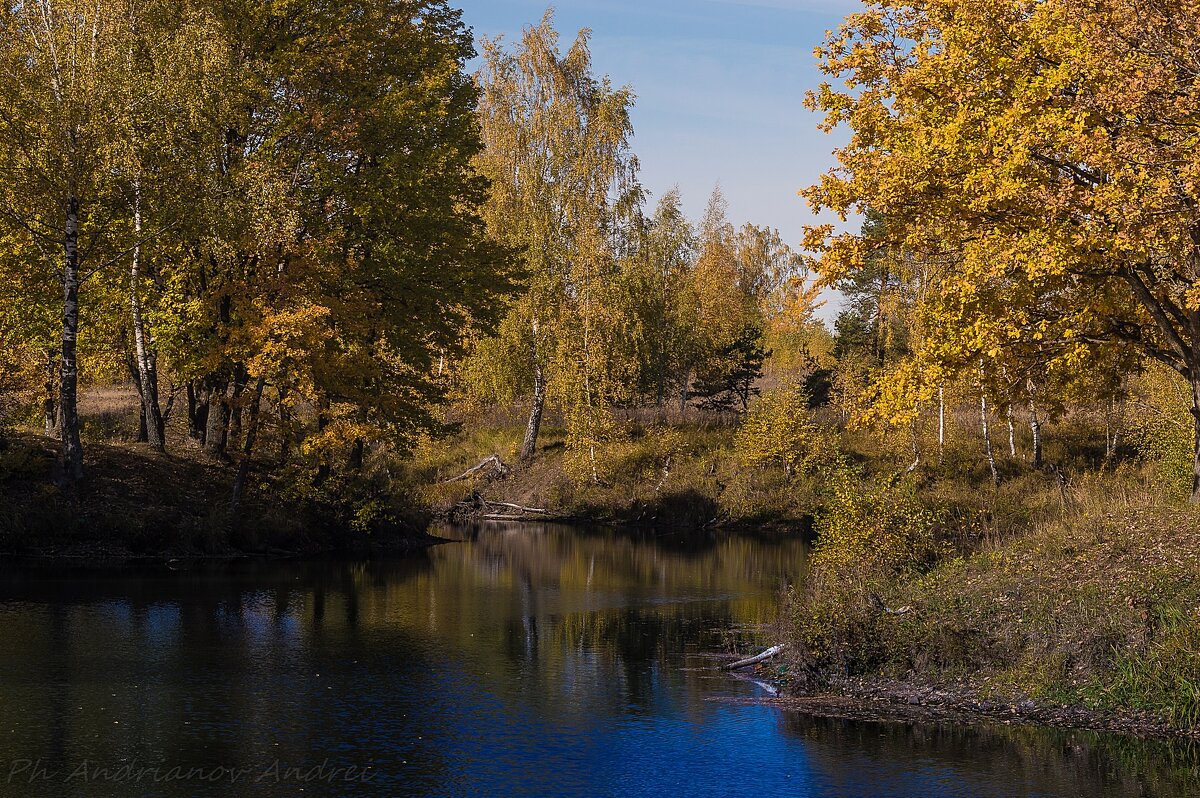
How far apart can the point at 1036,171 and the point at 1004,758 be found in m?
12.4

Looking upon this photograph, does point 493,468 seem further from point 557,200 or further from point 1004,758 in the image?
point 1004,758

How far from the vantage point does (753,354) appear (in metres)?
72.8

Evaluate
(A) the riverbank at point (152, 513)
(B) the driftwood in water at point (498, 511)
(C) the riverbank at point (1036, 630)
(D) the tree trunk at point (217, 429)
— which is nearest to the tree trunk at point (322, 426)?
(A) the riverbank at point (152, 513)

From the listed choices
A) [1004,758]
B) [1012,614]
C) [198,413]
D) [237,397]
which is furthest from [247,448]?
[1004,758]

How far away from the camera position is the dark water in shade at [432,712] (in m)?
14.6

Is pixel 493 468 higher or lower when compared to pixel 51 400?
lower

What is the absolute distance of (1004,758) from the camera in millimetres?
15820

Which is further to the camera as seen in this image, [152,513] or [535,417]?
[535,417]

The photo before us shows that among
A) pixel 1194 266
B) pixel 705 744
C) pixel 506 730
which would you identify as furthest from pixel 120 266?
pixel 1194 266

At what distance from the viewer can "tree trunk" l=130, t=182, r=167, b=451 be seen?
34625mm

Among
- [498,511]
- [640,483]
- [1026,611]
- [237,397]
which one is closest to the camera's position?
[1026,611]

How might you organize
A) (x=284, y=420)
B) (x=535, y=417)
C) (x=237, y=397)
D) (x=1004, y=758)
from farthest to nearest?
(x=535, y=417) → (x=284, y=420) → (x=237, y=397) → (x=1004, y=758)

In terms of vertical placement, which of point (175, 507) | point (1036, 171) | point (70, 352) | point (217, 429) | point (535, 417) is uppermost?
point (1036, 171)

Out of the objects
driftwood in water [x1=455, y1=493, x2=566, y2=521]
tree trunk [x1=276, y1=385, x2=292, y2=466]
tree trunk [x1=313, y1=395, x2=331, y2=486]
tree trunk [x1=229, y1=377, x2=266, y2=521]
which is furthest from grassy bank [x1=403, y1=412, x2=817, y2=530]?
tree trunk [x1=229, y1=377, x2=266, y2=521]
